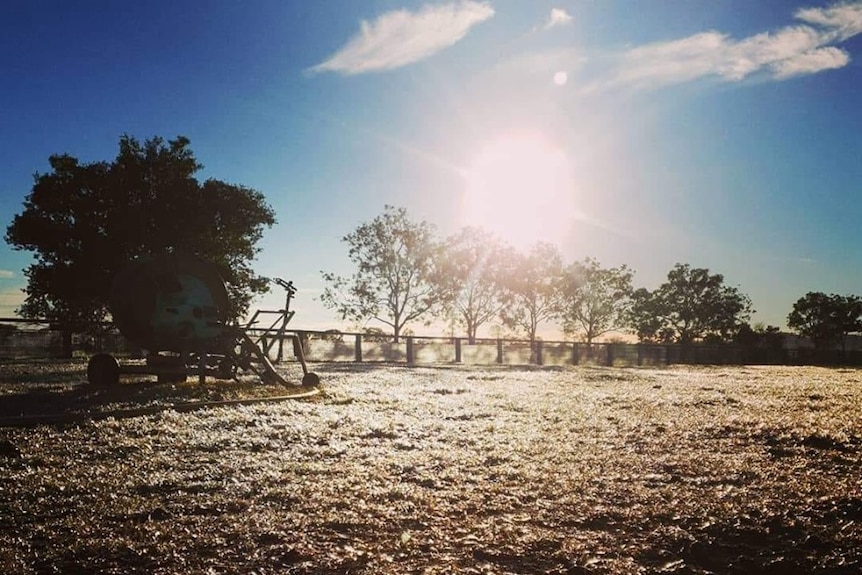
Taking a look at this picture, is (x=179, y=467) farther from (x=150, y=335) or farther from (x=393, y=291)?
(x=393, y=291)

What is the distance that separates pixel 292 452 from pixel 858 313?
121m

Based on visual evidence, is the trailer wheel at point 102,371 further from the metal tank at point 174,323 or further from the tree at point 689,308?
the tree at point 689,308

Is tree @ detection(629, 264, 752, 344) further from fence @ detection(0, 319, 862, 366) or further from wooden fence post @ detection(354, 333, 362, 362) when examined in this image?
wooden fence post @ detection(354, 333, 362, 362)

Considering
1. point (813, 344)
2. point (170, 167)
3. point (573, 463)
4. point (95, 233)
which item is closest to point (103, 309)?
point (95, 233)

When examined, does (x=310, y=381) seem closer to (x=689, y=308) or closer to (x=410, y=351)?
(x=410, y=351)

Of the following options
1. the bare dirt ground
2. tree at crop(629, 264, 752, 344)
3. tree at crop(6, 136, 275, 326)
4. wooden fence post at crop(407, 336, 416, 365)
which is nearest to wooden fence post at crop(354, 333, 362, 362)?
wooden fence post at crop(407, 336, 416, 365)

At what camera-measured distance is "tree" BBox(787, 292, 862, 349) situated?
102m

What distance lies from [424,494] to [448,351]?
39.4 m

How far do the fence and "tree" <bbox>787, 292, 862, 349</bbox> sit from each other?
137ft

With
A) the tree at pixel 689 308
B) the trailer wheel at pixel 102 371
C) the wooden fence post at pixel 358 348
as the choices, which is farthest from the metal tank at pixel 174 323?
the tree at pixel 689 308

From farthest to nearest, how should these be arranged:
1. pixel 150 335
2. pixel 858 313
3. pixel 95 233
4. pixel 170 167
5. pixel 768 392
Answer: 1. pixel 858 313
2. pixel 170 167
3. pixel 95 233
4. pixel 768 392
5. pixel 150 335

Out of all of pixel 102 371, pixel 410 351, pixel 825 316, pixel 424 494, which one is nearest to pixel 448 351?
pixel 410 351

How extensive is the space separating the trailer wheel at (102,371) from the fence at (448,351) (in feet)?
13.6

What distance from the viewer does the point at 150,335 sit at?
16.3 metres
